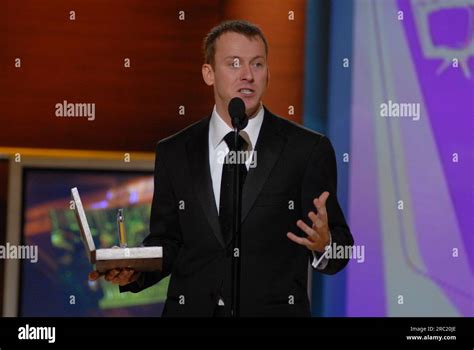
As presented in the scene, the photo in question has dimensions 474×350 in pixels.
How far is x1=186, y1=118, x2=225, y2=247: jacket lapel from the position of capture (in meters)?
2.92

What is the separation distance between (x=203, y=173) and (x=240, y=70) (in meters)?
0.36

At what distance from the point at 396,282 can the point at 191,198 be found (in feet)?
3.47

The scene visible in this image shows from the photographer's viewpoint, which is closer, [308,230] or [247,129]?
[308,230]

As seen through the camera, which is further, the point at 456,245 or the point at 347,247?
the point at 456,245

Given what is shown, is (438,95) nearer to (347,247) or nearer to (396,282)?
(396,282)

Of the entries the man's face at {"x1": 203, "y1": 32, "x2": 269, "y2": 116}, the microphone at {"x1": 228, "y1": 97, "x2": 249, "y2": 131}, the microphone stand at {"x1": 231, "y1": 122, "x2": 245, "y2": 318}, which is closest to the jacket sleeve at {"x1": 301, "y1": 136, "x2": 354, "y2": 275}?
the man's face at {"x1": 203, "y1": 32, "x2": 269, "y2": 116}

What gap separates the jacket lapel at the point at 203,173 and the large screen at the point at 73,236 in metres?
0.61

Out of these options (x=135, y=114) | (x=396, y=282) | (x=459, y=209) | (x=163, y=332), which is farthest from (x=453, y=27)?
(x=163, y=332)

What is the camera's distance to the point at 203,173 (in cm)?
300

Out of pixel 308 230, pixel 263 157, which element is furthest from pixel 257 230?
pixel 308 230

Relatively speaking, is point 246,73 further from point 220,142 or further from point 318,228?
point 318,228

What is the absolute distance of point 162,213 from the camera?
297 cm

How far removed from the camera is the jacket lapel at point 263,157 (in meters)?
2.92

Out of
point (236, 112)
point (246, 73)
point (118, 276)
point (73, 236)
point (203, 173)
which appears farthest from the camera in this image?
point (73, 236)
